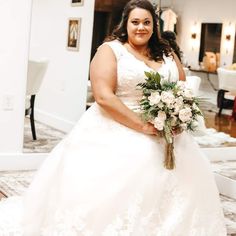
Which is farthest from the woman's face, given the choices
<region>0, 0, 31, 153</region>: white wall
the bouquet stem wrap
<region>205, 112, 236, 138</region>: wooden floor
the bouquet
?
Answer: <region>205, 112, 236, 138</region>: wooden floor

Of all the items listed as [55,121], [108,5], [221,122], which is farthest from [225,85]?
[55,121]

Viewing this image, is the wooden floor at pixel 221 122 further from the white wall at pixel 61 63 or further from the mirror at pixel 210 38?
the white wall at pixel 61 63

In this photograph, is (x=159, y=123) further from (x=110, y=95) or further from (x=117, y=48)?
(x=117, y=48)

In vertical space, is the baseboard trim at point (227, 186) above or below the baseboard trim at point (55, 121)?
below

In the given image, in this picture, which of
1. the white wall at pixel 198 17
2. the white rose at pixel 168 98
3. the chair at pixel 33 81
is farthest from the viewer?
the white wall at pixel 198 17

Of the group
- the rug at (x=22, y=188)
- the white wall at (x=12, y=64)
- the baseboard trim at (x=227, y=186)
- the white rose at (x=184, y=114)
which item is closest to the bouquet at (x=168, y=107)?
the white rose at (x=184, y=114)

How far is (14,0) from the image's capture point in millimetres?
4398

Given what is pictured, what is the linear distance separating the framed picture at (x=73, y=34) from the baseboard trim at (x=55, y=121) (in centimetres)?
63

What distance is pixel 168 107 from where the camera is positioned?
277cm

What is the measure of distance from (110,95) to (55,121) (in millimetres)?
2015

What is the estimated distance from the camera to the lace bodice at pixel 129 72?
2.99m

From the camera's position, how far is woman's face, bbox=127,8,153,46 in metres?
2.96

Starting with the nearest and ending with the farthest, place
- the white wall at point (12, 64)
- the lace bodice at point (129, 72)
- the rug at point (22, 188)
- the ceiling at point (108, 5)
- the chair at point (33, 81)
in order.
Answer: the lace bodice at point (129, 72) → the rug at point (22, 188) → the white wall at point (12, 64) → the chair at point (33, 81) → the ceiling at point (108, 5)

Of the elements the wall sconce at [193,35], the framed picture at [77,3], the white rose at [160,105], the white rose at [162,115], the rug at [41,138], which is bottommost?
the rug at [41,138]
